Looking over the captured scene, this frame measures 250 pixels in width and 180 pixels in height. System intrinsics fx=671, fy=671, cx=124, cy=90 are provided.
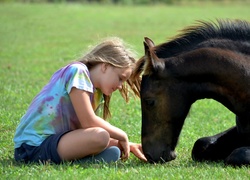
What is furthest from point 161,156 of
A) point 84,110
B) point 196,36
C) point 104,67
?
point 196,36

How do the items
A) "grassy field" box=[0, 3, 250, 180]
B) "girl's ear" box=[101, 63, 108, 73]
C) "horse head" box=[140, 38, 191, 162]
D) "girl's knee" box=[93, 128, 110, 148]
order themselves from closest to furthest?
"grassy field" box=[0, 3, 250, 180], "horse head" box=[140, 38, 191, 162], "girl's knee" box=[93, 128, 110, 148], "girl's ear" box=[101, 63, 108, 73]

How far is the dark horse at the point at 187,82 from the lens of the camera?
6547 mm

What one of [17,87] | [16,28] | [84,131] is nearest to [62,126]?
[84,131]

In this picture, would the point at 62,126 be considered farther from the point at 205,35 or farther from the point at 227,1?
the point at 227,1

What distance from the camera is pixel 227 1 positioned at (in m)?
47.8

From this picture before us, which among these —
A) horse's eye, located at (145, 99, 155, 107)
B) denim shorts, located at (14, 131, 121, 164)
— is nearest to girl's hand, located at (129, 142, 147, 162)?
denim shorts, located at (14, 131, 121, 164)

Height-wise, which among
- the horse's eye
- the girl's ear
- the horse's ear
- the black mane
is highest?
the black mane

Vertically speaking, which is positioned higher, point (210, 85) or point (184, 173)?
point (210, 85)

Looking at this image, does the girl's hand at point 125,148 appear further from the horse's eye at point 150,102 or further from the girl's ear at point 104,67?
the girl's ear at point 104,67

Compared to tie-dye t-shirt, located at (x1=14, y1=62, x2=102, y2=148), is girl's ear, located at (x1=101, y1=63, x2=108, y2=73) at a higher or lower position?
higher

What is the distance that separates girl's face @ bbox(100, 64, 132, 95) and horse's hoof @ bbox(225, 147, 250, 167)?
1339 mm

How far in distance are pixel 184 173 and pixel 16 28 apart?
69.7 feet

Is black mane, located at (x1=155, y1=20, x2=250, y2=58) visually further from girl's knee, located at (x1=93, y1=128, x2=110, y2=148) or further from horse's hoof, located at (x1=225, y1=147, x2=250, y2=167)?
horse's hoof, located at (x1=225, y1=147, x2=250, y2=167)

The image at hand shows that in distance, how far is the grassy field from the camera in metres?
6.25
